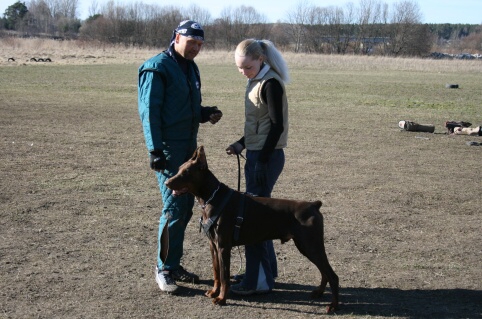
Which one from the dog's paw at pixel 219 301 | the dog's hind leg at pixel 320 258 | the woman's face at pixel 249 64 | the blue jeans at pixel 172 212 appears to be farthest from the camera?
the blue jeans at pixel 172 212

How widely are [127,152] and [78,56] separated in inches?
1899

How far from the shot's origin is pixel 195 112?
5887 mm

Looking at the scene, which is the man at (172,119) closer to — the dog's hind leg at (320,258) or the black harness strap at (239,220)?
the black harness strap at (239,220)

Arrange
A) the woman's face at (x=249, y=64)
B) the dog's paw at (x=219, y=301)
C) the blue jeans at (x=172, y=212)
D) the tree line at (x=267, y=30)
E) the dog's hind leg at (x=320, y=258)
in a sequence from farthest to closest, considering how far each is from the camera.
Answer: the tree line at (x=267, y=30), the blue jeans at (x=172, y=212), the dog's paw at (x=219, y=301), the woman's face at (x=249, y=64), the dog's hind leg at (x=320, y=258)

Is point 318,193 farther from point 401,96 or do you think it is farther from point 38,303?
point 401,96

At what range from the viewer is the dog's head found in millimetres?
5344

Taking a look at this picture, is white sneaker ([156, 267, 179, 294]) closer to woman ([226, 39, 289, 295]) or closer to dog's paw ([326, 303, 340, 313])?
woman ([226, 39, 289, 295])

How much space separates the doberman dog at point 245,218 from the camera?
535cm

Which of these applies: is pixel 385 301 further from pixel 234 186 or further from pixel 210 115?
pixel 234 186

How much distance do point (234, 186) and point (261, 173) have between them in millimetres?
4749

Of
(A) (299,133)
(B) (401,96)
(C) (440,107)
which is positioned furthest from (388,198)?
(B) (401,96)

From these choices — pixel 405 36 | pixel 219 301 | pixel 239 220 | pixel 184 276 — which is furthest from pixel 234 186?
pixel 405 36

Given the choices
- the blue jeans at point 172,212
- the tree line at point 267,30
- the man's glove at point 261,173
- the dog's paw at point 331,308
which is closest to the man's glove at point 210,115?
the blue jeans at point 172,212

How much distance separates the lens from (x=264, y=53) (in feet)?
18.5
